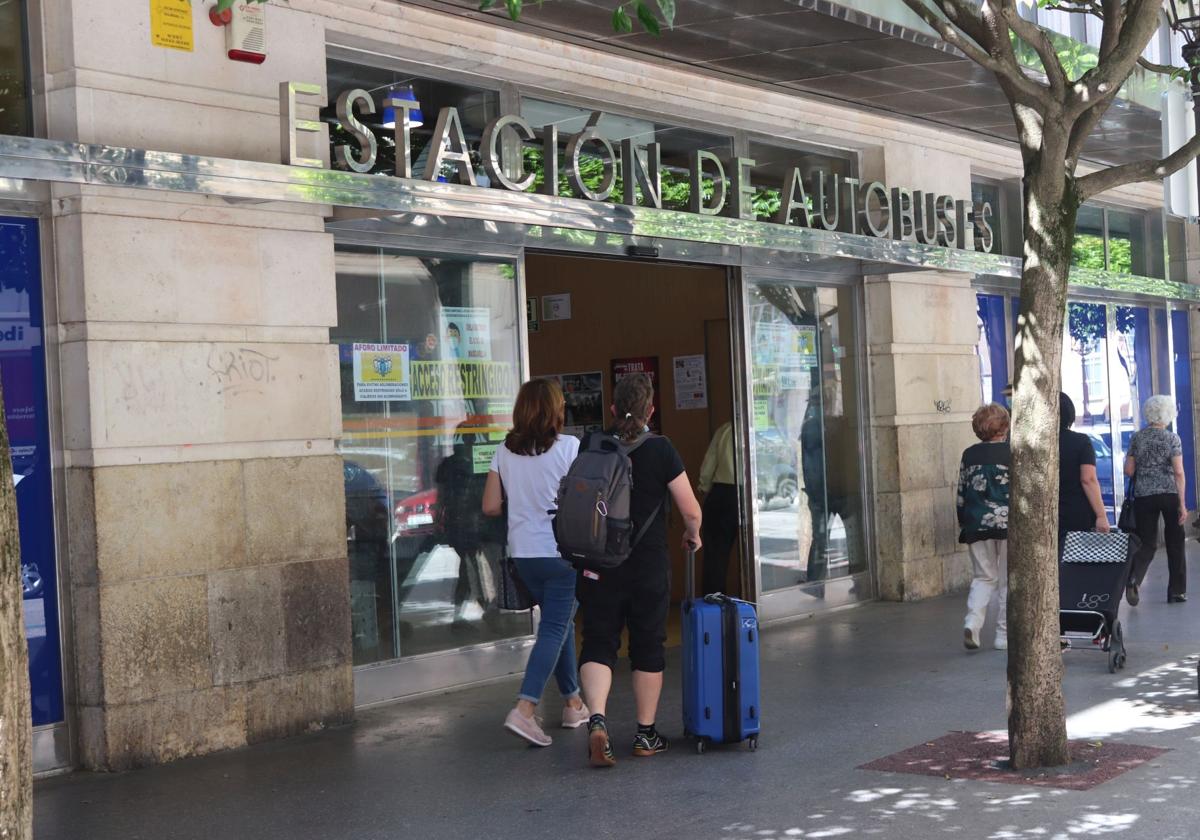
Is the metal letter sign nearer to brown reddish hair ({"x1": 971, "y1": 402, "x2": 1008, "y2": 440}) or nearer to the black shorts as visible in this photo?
brown reddish hair ({"x1": 971, "y1": 402, "x2": 1008, "y2": 440})

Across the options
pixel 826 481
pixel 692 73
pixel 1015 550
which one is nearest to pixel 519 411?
pixel 1015 550

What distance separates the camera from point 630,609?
706cm

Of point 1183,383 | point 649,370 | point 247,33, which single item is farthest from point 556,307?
point 1183,383

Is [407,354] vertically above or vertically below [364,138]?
below

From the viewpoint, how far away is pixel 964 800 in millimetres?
6145

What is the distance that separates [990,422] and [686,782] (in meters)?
4.25

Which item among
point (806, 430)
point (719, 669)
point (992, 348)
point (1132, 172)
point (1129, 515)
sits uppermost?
point (1132, 172)

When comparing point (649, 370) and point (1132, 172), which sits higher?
point (1132, 172)

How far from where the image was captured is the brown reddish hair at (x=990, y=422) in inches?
390

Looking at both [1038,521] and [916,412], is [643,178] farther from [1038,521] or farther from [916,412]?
[1038,521]

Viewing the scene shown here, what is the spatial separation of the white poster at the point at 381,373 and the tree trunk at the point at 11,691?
5.29 m

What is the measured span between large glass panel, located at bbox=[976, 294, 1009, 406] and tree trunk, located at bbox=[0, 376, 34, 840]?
12220mm

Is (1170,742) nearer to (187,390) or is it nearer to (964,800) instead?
(964,800)

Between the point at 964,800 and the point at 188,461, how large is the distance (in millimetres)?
4143
